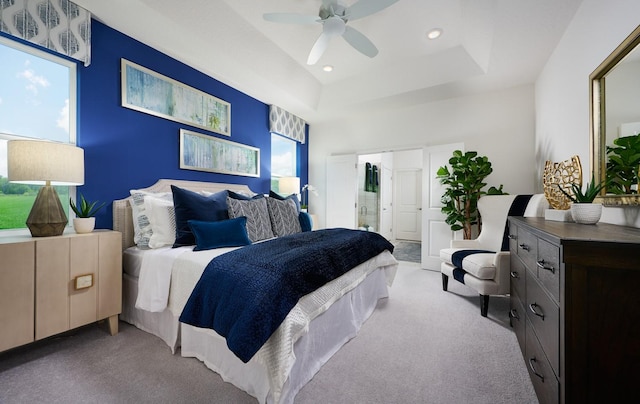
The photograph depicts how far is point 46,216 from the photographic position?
168 cm

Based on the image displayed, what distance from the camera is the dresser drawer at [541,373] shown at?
3.21 feet

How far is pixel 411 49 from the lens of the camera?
10.00 feet

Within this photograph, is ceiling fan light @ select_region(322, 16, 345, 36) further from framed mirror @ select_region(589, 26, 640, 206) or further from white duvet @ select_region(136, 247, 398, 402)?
white duvet @ select_region(136, 247, 398, 402)

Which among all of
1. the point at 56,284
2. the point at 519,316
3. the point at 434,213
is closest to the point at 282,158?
the point at 434,213

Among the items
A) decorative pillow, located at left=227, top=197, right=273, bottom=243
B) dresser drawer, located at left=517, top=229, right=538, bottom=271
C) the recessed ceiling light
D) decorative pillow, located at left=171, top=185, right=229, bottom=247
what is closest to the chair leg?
dresser drawer, located at left=517, top=229, right=538, bottom=271

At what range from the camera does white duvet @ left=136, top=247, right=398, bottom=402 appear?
1.16m

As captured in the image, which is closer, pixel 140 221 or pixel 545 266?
pixel 545 266

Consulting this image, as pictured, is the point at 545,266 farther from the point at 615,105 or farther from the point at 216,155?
the point at 216,155

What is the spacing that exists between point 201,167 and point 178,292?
6.23 ft

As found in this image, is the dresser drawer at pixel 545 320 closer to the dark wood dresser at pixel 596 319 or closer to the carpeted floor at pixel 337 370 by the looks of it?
the dark wood dresser at pixel 596 319

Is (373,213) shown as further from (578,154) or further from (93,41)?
(93,41)

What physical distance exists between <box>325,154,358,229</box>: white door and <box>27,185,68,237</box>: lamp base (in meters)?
3.87

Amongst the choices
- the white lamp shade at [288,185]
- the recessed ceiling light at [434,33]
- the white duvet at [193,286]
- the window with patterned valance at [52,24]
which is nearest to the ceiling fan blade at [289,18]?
the recessed ceiling light at [434,33]

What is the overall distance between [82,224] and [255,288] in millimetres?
1659
